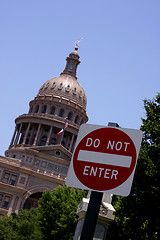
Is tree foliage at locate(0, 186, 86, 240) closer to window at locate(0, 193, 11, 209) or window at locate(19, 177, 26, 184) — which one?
window at locate(0, 193, 11, 209)

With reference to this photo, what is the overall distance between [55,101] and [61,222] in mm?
78501

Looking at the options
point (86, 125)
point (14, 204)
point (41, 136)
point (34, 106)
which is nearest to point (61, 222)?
point (86, 125)

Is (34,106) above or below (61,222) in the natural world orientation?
above

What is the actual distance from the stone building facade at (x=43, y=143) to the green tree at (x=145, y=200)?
67.2 meters

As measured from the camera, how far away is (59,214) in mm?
47312

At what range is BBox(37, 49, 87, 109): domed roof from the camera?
4867 inches

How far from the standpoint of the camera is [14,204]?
3575 inches

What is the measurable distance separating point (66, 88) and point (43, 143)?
742 inches

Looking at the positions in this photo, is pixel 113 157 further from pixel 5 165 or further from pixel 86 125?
pixel 5 165

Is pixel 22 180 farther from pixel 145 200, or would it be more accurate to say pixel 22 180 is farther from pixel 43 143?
pixel 145 200

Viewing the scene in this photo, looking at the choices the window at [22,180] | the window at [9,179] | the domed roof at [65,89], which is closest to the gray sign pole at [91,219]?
the window at [9,179]

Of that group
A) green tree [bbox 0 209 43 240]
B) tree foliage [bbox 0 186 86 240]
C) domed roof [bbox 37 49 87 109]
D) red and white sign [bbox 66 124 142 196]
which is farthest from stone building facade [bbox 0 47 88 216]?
red and white sign [bbox 66 124 142 196]

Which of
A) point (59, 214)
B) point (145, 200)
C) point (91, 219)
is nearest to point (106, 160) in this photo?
point (91, 219)

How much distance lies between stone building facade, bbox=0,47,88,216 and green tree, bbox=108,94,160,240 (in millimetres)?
67153
